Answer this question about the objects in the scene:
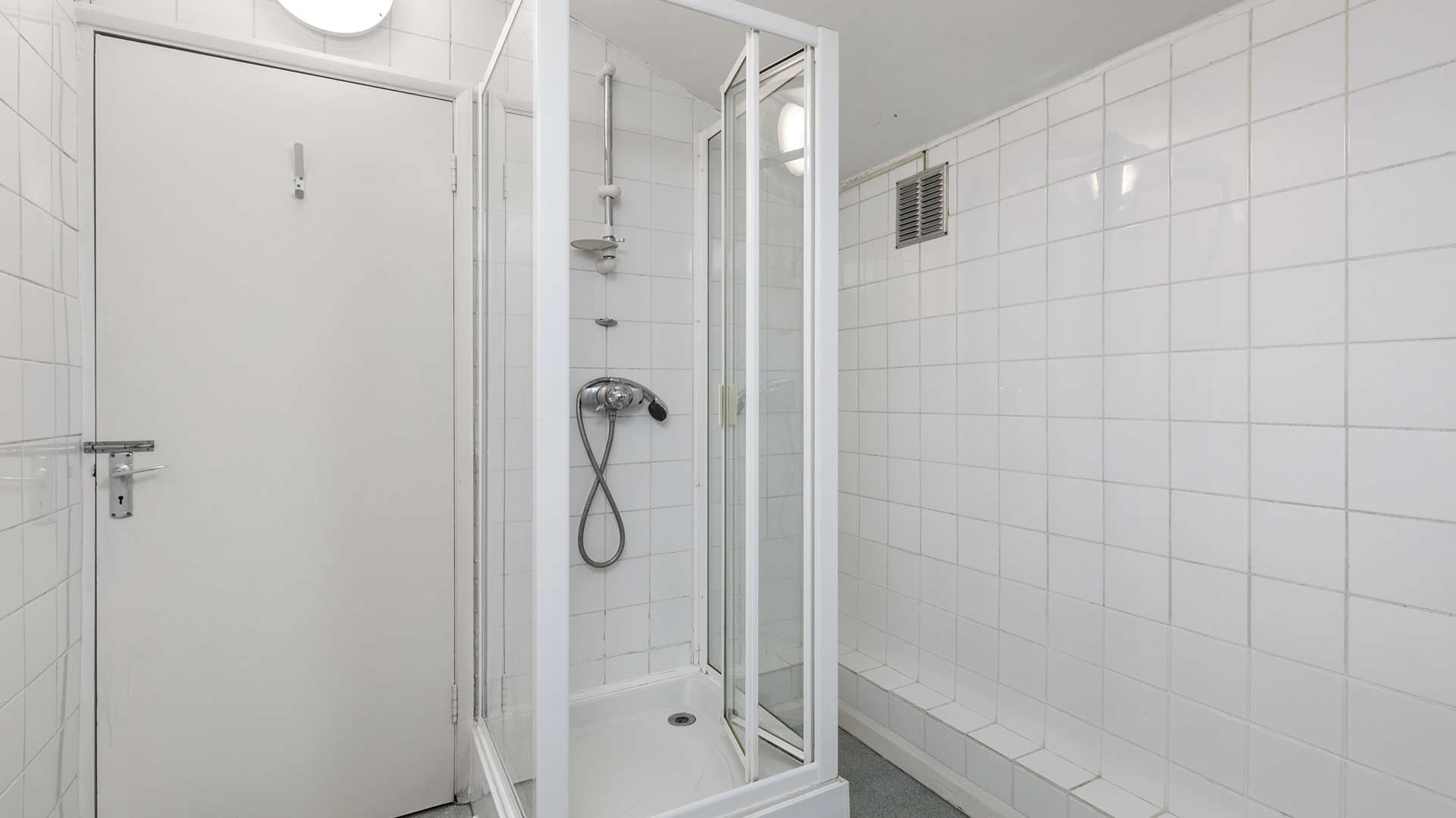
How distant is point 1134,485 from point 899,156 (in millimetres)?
1366

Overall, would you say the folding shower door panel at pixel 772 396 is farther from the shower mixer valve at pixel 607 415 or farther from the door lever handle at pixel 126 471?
the door lever handle at pixel 126 471

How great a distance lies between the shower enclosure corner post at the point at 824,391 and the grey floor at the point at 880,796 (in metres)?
0.47

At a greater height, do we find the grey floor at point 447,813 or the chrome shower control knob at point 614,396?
the chrome shower control knob at point 614,396

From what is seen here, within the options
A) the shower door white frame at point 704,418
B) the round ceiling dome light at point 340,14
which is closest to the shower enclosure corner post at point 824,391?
the shower door white frame at point 704,418

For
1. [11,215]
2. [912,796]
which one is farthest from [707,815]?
[11,215]

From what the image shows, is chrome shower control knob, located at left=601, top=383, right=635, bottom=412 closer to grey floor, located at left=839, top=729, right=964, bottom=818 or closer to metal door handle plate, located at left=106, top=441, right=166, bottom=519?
metal door handle plate, located at left=106, top=441, right=166, bottom=519

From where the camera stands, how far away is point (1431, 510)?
118cm

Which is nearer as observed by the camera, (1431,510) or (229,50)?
(1431,510)

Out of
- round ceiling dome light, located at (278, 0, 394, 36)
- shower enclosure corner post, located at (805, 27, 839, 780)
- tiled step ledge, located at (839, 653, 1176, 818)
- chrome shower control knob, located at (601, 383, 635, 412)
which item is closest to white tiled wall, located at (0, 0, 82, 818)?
round ceiling dome light, located at (278, 0, 394, 36)

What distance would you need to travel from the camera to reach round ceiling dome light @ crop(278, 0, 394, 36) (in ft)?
5.56

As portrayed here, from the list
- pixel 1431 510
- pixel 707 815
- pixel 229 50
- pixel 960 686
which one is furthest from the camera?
pixel 960 686

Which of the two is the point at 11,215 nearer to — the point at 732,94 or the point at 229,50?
the point at 229,50

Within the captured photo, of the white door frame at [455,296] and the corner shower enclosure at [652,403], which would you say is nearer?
the corner shower enclosure at [652,403]

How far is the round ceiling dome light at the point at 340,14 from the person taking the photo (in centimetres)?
170
